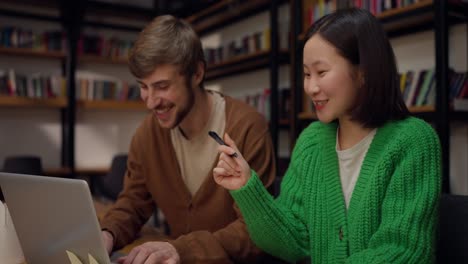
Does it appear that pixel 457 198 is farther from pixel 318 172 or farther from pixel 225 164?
pixel 225 164

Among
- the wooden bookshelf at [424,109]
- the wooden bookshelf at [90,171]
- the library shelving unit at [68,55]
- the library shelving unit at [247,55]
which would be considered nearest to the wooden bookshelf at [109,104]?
the library shelving unit at [68,55]

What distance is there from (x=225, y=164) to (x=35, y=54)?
4361 millimetres

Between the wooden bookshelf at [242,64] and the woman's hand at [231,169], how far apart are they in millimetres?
2561

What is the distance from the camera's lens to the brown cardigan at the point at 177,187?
1294 mm

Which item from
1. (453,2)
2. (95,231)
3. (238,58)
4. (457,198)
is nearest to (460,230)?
A: (457,198)

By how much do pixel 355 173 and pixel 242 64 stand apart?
3195mm

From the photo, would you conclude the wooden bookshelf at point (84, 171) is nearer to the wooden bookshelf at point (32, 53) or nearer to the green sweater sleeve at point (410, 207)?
the wooden bookshelf at point (32, 53)

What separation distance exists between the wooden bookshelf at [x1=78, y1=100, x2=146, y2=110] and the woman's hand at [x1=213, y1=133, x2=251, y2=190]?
421cm

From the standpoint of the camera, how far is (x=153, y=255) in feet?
3.00

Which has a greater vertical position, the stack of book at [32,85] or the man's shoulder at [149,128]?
the stack of book at [32,85]

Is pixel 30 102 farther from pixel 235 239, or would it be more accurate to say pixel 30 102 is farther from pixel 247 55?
pixel 235 239

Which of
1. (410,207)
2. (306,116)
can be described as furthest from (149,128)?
(306,116)

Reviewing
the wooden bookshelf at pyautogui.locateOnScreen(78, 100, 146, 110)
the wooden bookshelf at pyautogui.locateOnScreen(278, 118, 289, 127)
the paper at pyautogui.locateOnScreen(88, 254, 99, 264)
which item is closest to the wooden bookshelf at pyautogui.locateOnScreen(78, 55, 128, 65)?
the wooden bookshelf at pyautogui.locateOnScreen(78, 100, 146, 110)

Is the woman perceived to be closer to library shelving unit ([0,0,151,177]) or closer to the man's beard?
the man's beard
